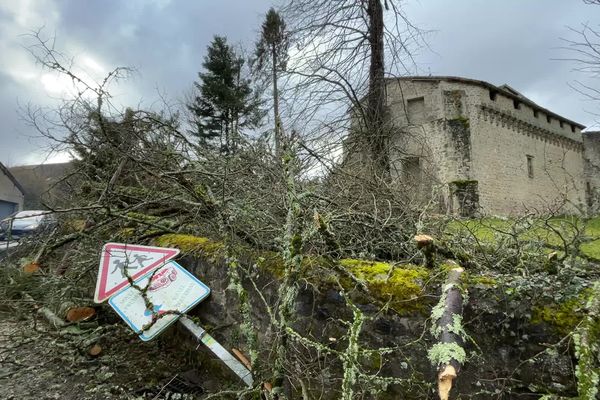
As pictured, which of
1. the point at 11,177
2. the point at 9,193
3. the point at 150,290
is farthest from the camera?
the point at 11,177

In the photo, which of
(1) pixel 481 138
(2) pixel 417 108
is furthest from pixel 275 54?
(1) pixel 481 138

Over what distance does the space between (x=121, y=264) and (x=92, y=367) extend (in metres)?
0.96

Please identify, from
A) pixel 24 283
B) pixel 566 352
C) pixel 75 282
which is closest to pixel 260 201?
pixel 75 282

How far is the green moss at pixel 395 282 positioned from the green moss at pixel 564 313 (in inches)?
23.6

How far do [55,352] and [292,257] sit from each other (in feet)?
9.72

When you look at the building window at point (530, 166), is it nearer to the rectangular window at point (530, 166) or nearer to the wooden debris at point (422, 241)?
the rectangular window at point (530, 166)

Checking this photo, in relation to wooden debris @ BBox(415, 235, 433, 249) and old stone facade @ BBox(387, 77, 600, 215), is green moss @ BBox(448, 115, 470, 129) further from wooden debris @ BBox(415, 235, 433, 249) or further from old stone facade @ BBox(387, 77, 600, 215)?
wooden debris @ BBox(415, 235, 433, 249)

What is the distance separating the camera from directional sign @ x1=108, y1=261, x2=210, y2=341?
11.2ft

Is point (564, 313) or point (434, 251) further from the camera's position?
point (434, 251)

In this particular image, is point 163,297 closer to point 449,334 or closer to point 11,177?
point 449,334

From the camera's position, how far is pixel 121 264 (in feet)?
12.9

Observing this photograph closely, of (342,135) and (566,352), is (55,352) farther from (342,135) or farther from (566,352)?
(342,135)

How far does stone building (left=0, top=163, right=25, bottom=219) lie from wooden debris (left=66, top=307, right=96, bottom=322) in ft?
94.7

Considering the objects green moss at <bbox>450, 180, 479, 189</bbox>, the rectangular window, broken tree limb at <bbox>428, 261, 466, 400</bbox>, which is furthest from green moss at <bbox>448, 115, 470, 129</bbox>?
broken tree limb at <bbox>428, 261, 466, 400</bbox>
